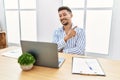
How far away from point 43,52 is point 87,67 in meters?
0.39

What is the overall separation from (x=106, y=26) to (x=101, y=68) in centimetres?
150

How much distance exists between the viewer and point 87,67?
1.14 m

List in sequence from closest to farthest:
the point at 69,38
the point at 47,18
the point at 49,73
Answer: the point at 49,73 < the point at 69,38 < the point at 47,18

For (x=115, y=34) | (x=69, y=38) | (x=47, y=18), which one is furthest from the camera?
(x=47, y=18)

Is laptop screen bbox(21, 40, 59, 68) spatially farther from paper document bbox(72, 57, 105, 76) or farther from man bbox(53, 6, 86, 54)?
man bbox(53, 6, 86, 54)

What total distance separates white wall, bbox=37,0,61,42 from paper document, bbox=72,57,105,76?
166 cm

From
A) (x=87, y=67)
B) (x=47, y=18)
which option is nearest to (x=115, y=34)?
(x=47, y=18)

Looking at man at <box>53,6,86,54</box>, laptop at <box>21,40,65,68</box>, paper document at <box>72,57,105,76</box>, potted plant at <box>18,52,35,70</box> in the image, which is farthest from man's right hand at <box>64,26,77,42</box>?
potted plant at <box>18,52,35,70</box>

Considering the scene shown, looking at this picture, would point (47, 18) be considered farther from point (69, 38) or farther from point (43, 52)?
point (43, 52)

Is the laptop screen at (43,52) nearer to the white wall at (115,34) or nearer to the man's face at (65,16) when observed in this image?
the man's face at (65,16)

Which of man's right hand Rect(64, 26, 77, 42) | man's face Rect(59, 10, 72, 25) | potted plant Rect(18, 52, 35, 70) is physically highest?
man's face Rect(59, 10, 72, 25)

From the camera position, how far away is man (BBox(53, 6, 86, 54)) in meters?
1.76

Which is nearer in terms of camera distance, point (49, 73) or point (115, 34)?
point (49, 73)

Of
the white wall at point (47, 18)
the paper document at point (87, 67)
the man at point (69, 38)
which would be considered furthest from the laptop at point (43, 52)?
the white wall at point (47, 18)
